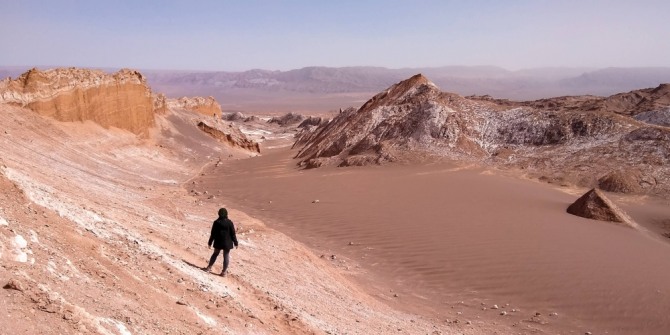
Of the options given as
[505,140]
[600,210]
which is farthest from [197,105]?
[600,210]

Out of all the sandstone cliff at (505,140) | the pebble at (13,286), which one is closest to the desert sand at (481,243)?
the sandstone cliff at (505,140)

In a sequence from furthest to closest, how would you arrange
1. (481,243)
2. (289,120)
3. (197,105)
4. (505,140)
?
1. (289,120)
2. (197,105)
3. (505,140)
4. (481,243)

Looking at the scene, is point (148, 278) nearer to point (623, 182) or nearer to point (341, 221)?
point (341, 221)

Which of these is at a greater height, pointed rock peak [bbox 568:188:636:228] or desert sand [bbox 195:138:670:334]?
pointed rock peak [bbox 568:188:636:228]

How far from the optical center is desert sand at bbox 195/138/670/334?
8.59 metres

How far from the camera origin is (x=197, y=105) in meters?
37.0

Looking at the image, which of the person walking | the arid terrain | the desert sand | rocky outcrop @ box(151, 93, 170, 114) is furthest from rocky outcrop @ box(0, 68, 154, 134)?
the person walking

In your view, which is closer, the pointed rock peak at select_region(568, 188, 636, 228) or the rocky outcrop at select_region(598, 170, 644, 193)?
the pointed rock peak at select_region(568, 188, 636, 228)

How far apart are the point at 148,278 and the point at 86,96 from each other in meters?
16.9

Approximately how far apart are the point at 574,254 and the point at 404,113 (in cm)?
1418

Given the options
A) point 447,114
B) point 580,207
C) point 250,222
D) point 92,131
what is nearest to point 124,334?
point 250,222

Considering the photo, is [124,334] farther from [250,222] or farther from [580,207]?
[580,207]

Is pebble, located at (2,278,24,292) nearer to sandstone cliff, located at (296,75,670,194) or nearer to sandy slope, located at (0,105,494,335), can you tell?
sandy slope, located at (0,105,494,335)

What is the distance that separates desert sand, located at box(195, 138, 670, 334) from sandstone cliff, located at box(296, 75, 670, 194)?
5.03ft
